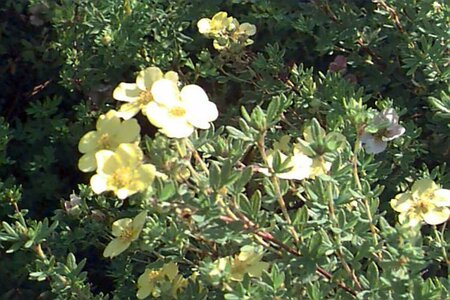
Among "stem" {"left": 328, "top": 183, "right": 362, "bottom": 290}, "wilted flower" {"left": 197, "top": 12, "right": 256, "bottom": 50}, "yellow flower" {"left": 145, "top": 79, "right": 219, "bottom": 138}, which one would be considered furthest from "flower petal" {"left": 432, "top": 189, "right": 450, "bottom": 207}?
"wilted flower" {"left": 197, "top": 12, "right": 256, "bottom": 50}

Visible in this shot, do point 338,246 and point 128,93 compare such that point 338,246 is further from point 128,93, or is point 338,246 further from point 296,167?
point 128,93

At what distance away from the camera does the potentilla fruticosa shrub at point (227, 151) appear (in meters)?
1.52

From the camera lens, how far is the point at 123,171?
1421mm

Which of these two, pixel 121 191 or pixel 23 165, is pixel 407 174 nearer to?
pixel 121 191

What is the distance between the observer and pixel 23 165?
2848mm

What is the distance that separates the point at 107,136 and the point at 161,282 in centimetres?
35

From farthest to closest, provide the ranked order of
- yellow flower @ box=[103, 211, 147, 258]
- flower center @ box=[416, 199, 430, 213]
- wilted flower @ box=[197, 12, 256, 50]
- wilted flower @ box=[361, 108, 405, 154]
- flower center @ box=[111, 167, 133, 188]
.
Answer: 1. wilted flower @ box=[197, 12, 256, 50]
2. wilted flower @ box=[361, 108, 405, 154]
3. flower center @ box=[416, 199, 430, 213]
4. yellow flower @ box=[103, 211, 147, 258]
5. flower center @ box=[111, 167, 133, 188]

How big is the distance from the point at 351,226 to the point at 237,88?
46.2 inches

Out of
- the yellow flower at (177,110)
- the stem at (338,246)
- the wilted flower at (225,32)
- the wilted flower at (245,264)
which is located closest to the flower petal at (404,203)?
the stem at (338,246)

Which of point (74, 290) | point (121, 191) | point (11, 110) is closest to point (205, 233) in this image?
point (121, 191)

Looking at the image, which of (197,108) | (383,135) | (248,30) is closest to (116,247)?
(197,108)

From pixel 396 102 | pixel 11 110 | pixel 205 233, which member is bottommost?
pixel 11 110

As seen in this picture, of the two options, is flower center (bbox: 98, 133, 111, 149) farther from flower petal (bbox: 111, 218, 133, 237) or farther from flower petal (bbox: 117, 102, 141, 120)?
flower petal (bbox: 111, 218, 133, 237)

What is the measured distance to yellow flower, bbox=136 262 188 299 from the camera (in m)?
1.71
